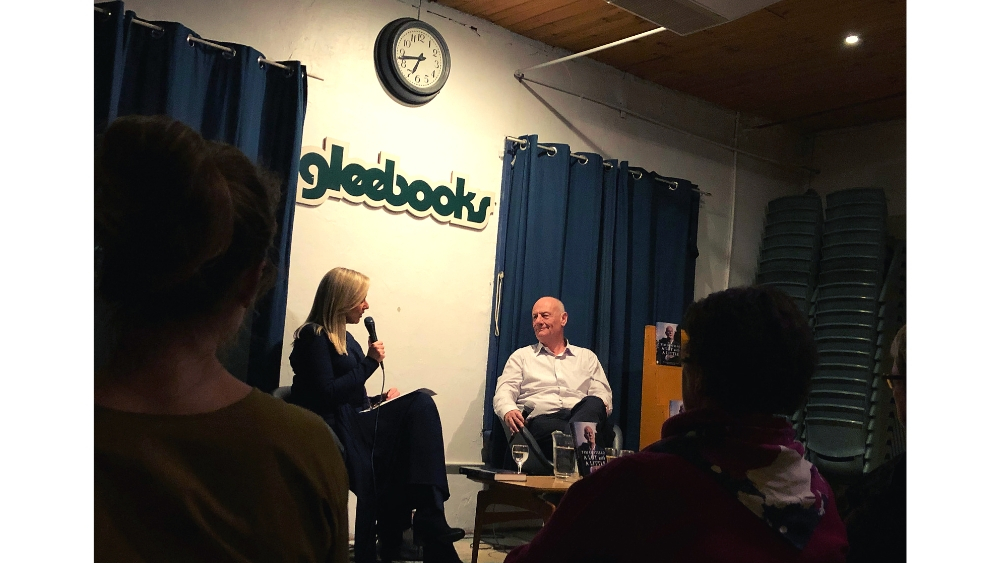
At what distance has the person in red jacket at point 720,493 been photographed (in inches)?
41.8

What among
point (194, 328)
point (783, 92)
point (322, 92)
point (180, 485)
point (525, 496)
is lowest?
point (525, 496)

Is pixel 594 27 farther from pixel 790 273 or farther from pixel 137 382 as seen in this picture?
pixel 137 382

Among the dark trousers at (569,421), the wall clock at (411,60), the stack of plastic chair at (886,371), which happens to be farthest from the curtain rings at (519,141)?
the stack of plastic chair at (886,371)

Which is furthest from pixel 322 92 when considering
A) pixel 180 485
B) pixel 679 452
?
pixel 180 485

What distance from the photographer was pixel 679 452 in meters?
1.10

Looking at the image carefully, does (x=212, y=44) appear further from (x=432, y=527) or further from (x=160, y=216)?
(x=160, y=216)

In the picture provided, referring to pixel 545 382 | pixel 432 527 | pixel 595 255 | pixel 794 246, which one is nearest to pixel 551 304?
pixel 545 382

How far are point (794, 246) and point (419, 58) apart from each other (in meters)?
3.06

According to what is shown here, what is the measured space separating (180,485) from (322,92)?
3.47m

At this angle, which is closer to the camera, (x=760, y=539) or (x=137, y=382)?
(x=137, y=382)

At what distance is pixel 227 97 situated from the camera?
3.45 meters

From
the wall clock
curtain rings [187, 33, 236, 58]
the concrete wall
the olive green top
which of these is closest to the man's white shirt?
the wall clock

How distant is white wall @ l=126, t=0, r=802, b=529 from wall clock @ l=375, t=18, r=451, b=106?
6 centimetres
